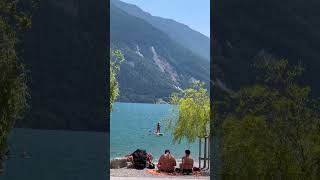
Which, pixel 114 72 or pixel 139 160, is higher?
pixel 114 72

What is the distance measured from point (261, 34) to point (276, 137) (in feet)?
9.73

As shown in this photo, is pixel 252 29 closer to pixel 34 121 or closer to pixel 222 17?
pixel 222 17

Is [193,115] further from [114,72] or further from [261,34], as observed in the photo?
[261,34]

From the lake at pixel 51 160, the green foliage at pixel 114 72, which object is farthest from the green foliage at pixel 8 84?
the green foliage at pixel 114 72

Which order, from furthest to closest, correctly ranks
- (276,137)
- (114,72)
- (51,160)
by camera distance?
(114,72)
(51,160)
(276,137)

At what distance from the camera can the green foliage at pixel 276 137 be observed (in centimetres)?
834

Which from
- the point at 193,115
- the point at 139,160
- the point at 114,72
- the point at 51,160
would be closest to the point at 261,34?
the point at 51,160

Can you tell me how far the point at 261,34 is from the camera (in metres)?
11.0

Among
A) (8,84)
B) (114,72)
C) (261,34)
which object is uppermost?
(114,72)

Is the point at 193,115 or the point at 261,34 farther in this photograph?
the point at 193,115

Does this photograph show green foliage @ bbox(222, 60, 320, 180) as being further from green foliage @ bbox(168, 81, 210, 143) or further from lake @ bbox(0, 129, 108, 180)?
green foliage @ bbox(168, 81, 210, 143)

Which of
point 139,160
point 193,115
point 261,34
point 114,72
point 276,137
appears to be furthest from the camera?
point 114,72

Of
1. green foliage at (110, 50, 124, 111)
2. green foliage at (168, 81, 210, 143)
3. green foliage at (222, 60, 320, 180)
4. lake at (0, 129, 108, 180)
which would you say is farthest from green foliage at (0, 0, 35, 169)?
green foliage at (168, 81, 210, 143)

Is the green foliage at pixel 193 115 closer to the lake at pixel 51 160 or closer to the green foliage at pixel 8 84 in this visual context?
the lake at pixel 51 160
